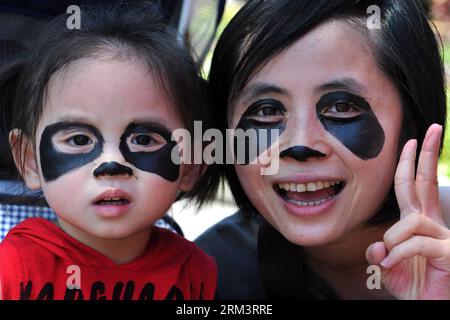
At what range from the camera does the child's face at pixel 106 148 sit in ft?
5.19

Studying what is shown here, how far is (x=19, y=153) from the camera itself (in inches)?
69.9

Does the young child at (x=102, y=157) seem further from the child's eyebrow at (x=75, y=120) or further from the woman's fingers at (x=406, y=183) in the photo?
the woman's fingers at (x=406, y=183)

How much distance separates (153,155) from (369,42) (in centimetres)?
58

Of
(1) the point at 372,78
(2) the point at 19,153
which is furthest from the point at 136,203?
(1) the point at 372,78

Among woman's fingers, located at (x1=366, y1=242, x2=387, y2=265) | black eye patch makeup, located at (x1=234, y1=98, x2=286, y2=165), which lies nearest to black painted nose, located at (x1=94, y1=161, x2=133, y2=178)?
black eye patch makeup, located at (x1=234, y1=98, x2=286, y2=165)

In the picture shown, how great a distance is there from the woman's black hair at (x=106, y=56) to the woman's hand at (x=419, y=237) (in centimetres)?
55

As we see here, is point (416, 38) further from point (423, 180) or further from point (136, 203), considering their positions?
point (136, 203)

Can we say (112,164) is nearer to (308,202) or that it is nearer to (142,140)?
Result: (142,140)

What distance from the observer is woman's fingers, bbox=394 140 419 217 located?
1.53 meters

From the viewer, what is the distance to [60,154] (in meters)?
1.62

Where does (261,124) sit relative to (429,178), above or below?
above

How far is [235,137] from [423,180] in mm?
479

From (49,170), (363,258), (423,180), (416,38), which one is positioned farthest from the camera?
(363,258)

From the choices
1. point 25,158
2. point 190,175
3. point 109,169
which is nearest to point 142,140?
point 109,169
